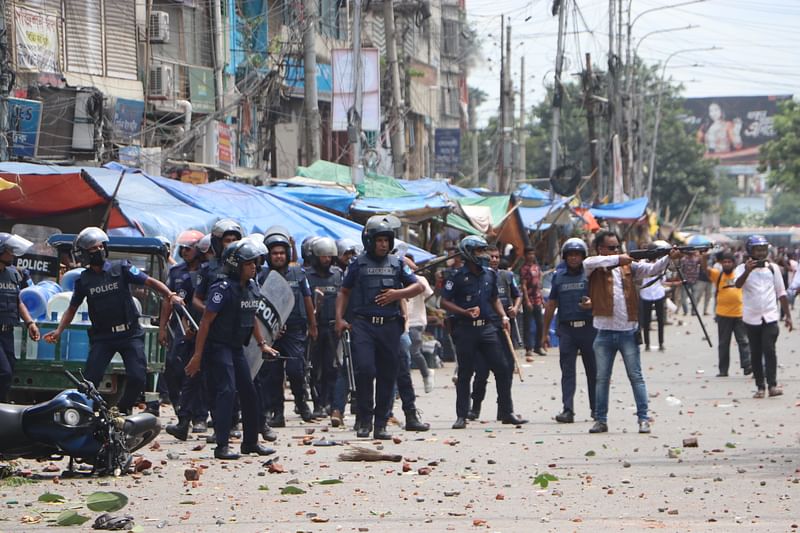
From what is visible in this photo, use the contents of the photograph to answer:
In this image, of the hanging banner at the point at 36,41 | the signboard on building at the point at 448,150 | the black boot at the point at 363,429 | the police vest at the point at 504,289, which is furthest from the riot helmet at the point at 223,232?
the signboard on building at the point at 448,150

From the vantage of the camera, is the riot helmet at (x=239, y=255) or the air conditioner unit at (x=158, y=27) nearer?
the riot helmet at (x=239, y=255)

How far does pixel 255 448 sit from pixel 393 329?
2130mm

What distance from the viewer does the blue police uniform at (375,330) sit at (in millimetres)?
12445

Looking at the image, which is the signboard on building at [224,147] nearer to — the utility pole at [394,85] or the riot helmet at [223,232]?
the utility pole at [394,85]

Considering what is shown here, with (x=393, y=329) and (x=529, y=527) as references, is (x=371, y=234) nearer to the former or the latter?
(x=393, y=329)

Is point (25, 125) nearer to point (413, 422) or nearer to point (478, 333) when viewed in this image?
point (478, 333)

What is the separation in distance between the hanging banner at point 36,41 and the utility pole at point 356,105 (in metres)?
5.57

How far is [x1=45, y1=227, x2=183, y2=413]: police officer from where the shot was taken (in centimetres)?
1117

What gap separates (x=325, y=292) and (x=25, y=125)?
986 cm

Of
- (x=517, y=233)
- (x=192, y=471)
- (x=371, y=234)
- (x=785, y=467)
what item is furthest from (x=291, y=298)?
Answer: (x=517, y=233)

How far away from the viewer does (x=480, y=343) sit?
13.8m

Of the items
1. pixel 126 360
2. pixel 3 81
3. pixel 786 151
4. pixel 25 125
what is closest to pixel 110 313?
pixel 126 360

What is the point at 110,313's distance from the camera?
36.7ft

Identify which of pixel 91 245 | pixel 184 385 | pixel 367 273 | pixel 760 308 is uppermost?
pixel 91 245
